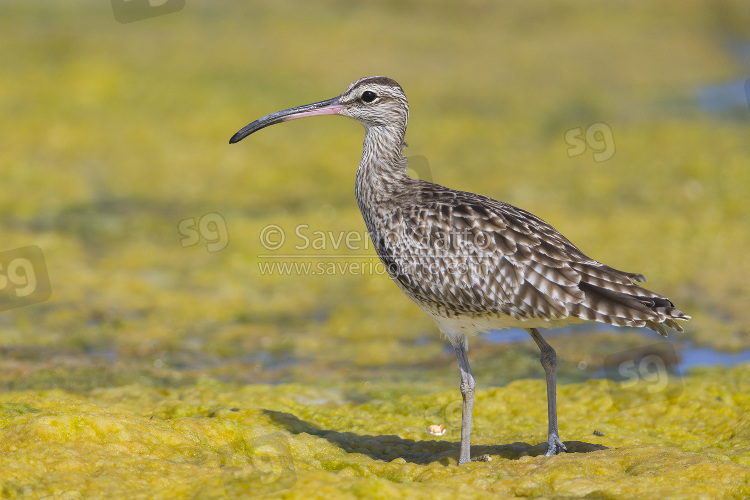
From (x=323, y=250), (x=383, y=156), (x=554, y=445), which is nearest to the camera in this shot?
(x=554, y=445)

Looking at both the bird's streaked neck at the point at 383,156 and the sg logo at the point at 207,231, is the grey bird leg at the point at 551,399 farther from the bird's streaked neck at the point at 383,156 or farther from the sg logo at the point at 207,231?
the sg logo at the point at 207,231

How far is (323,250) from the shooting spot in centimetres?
1430

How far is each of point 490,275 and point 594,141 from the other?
1203 centimetres

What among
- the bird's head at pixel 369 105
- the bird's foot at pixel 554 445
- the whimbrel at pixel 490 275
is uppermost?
the bird's head at pixel 369 105

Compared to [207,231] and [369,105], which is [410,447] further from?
[207,231]

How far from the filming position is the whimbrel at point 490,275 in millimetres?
7055

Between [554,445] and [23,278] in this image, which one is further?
[23,278]

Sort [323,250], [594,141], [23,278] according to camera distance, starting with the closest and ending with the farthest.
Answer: [23,278] → [323,250] → [594,141]

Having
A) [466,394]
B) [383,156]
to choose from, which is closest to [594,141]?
[383,156]

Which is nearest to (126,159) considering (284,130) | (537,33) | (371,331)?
(284,130)

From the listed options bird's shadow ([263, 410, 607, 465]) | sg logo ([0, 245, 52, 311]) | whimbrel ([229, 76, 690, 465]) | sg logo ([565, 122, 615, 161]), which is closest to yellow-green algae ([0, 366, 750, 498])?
bird's shadow ([263, 410, 607, 465])

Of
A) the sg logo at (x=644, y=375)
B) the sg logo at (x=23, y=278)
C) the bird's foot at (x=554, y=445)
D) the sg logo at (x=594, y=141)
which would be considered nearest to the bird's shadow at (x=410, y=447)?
the bird's foot at (x=554, y=445)

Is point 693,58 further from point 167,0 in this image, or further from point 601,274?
point 601,274

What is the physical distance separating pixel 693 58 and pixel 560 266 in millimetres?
21300
